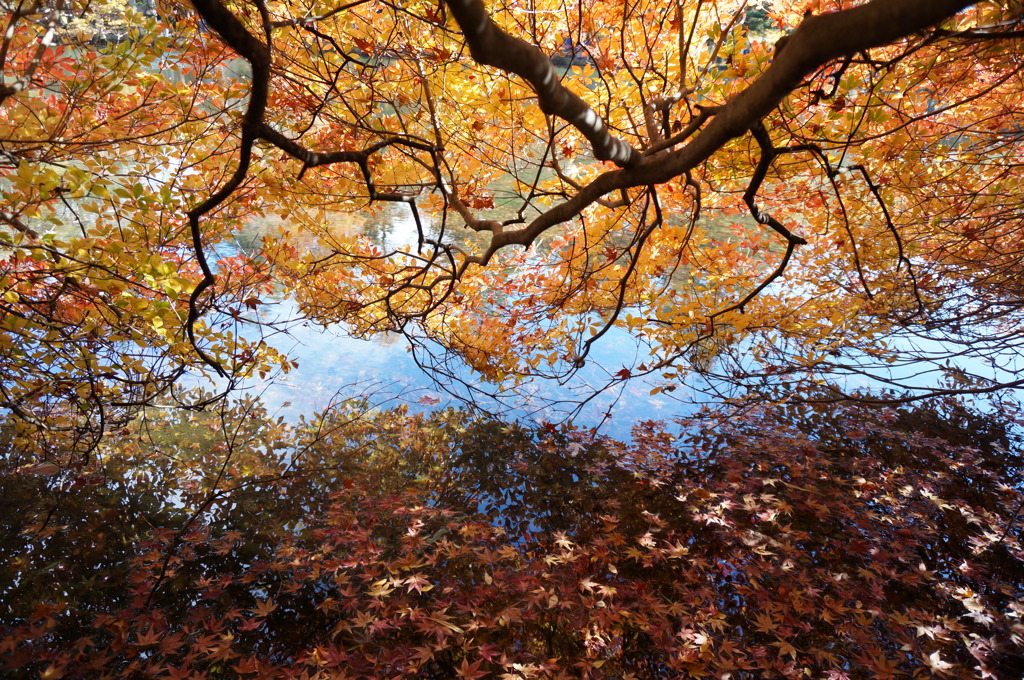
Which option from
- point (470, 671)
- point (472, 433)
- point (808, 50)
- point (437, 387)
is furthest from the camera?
point (437, 387)

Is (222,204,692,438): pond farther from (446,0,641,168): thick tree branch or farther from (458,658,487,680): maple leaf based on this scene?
(446,0,641,168): thick tree branch

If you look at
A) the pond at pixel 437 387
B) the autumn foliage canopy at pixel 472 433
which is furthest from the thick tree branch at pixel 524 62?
the pond at pixel 437 387

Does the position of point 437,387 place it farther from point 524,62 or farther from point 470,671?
point 524,62

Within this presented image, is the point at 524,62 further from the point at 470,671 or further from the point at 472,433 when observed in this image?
the point at 472,433

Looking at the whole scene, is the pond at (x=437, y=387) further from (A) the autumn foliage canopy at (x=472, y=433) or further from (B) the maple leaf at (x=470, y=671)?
(B) the maple leaf at (x=470, y=671)

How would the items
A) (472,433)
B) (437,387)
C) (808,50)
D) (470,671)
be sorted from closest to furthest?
(808,50)
(470,671)
(472,433)
(437,387)

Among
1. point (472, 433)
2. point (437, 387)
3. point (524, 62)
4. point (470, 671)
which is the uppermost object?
point (437, 387)

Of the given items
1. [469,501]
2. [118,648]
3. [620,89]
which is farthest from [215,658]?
[620,89]

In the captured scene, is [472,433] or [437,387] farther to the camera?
[437,387]

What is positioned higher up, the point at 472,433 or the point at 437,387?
the point at 437,387

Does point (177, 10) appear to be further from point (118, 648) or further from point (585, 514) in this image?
point (585, 514)

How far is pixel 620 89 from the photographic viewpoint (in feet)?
13.4

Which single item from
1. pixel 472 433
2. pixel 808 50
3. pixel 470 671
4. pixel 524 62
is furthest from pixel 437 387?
pixel 808 50

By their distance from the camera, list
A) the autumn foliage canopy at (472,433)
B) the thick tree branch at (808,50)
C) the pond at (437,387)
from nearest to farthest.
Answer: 1. the thick tree branch at (808,50)
2. the autumn foliage canopy at (472,433)
3. the pond at (437,387)
